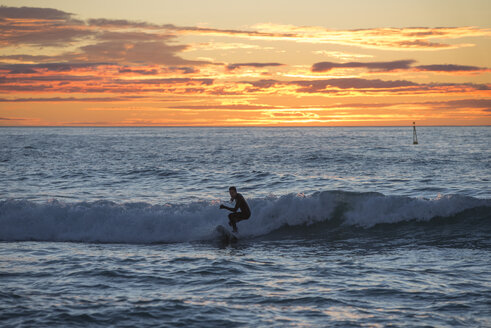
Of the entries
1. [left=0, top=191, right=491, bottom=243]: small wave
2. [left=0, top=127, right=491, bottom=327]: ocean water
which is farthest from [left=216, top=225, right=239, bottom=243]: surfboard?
[left=0, top=191, right=491, bottom=243]: small wave

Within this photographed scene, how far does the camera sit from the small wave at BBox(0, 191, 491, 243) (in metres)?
16.7

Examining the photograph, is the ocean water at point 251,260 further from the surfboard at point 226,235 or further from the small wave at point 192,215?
the surfboard at point 226,235

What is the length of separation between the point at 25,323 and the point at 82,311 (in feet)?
3.10

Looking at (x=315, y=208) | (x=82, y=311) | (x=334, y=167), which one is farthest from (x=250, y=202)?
(x=334, y=167)

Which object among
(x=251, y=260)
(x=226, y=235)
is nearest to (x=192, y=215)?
(x=226, y=235)

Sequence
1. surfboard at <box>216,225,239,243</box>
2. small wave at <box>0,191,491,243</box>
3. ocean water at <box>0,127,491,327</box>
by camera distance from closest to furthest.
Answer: ocean water at <box>0,127,491,327</box> < surfboard at <box>216,225,239,243</box> < small wave at <box>0,191,491,243</box>

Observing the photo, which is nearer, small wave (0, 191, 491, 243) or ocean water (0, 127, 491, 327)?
ocean water (0, 127, 491, 327)

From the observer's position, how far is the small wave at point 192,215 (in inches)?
658

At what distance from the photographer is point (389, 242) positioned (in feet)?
49.2

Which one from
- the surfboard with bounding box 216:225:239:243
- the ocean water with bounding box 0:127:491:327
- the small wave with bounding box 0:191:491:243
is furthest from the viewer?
the small wave with bounding box 0:191:491:243

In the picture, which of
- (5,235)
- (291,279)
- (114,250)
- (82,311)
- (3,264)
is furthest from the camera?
(5,235)

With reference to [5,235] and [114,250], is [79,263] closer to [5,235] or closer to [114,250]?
[114,250]

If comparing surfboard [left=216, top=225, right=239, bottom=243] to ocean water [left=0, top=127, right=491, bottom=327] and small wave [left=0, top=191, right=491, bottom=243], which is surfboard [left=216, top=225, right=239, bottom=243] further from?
small wave [left=0, top=191, right=491, bottom=243]

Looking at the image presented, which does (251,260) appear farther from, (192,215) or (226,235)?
(192,215)
